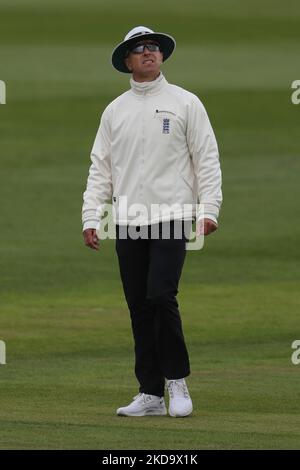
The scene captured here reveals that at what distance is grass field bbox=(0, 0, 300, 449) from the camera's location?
9421 mm

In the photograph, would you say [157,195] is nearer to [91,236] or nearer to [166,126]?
[166,126]

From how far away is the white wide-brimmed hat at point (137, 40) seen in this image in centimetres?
970

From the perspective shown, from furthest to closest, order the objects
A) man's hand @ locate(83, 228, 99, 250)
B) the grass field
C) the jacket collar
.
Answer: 1. man's hand @ locate(83, 228, 99, 250)
2. the jacket collar
3. the grass field

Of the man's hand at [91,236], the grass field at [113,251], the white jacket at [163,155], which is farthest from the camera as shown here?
the man's hand at [91,236]

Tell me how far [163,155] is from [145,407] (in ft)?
4.88

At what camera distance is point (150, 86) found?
9.64 meters

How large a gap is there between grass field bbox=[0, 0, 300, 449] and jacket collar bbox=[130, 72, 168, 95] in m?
1.90

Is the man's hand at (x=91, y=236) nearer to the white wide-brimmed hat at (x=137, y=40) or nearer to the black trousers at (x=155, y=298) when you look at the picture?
the black trousers at (x=155, y=298)

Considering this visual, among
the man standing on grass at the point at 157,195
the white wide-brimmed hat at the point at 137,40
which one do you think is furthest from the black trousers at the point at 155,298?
the white wide-brimmed hat at the point at 137,40

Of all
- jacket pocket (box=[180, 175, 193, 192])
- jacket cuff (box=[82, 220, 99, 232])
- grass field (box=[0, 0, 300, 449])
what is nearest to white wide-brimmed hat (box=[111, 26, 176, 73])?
jacket pocket (box=[180, 175, 193, 192])

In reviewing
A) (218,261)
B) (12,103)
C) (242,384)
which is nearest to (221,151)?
(12,103)

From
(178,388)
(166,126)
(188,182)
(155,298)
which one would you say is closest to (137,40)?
(166,126)

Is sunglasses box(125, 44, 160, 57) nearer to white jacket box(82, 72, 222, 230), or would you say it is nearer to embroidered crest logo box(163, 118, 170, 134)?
white jacket box(82, 72, 222, 230)

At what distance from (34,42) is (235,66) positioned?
19.4 ft
